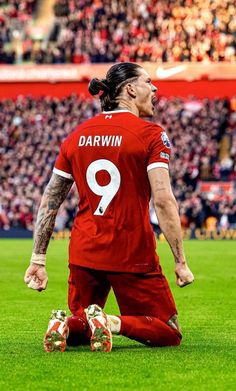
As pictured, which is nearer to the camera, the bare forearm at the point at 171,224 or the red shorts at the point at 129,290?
the bare forearm at the point at 171,224

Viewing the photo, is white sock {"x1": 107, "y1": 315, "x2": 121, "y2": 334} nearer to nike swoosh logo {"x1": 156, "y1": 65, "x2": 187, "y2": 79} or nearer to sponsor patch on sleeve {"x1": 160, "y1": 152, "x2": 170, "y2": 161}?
sponsor patch on sleeve {"x1": 160, "y1": 152, "x2": 170, "y2": 161}

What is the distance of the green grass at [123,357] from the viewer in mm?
5930

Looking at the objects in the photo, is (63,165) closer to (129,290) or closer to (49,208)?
(49,208)

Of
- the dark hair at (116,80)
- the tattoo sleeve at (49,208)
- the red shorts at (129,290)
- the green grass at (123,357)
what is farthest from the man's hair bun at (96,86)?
the green grass at (123,357)

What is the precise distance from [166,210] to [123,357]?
1037 mm

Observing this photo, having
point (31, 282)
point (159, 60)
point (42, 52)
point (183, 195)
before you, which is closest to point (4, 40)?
point (42, 52)

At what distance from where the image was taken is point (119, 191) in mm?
7309

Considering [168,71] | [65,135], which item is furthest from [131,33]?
[168,71]

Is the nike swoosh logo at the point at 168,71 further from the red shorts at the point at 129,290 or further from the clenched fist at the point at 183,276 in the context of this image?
the clenched fist at the point at 183,276

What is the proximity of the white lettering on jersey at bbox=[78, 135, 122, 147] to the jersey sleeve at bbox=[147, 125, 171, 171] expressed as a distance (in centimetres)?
23

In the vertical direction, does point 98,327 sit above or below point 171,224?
below

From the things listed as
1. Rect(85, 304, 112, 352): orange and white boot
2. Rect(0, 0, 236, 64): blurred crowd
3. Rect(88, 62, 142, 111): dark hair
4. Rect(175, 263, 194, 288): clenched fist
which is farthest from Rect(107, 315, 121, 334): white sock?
Rect(0, 0, 236, 64): blurred crowd

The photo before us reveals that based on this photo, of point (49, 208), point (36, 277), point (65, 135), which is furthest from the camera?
point (65, 135)

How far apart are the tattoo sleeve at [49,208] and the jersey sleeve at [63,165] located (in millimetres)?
41
